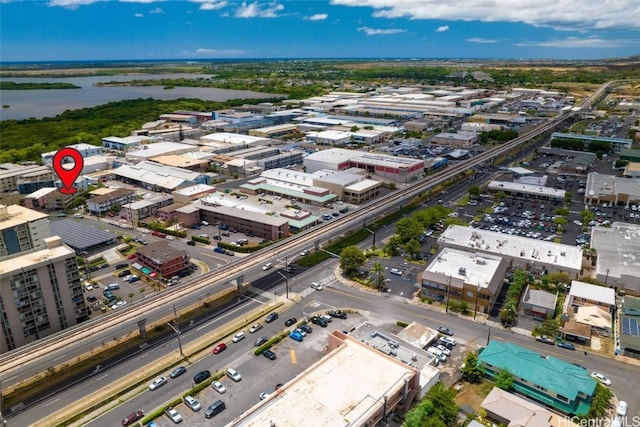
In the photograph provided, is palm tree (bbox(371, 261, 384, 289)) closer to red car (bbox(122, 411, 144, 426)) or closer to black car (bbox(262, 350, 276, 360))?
black car (bbox(262, 350, 276, 360))

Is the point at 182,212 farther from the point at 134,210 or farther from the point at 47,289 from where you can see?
the point at 47,289

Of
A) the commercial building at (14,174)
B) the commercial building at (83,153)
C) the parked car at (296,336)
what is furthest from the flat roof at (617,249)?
the commercial building at (83,153)

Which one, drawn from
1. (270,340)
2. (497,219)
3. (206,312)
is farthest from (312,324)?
(497,219)

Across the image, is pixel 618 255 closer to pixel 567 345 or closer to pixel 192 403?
pixel 567 345

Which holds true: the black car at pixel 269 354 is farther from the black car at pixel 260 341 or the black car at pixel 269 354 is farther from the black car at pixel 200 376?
the black car at pixel 200 376

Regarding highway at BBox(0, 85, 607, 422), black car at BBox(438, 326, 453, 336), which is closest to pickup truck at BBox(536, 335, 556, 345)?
black car at BBox(438, 326, 453, 336)

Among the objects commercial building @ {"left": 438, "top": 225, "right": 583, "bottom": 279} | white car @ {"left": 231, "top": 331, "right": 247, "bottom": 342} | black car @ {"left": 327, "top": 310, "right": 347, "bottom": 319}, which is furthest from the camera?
commercial building @ {"left": 438, "top": 225, "right": 583, "bottom": 279}
